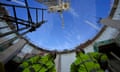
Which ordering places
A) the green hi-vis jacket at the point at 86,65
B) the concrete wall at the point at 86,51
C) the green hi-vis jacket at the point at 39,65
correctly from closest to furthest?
the green hi-vis jacket at the point at 86,65 < the green hi-vis jacket at the point at 39,65 < the concrete wall at the point at 86,51

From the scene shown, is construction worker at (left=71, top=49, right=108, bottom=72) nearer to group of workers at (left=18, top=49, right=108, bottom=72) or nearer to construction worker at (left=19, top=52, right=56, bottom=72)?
group of workers at (left=18, top=49, right=108, bottom=72)

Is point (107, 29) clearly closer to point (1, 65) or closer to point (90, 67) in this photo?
point (90, 67)

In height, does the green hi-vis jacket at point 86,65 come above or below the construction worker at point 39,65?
above

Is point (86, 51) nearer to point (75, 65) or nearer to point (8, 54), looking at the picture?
point (75, 65)

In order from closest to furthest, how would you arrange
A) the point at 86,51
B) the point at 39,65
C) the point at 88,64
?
1. the point at 88,64
2. the point at 39,65
3. the point at 86,51

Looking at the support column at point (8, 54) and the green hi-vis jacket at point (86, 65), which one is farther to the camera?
the green hi-vis jacket at point (86, 65)

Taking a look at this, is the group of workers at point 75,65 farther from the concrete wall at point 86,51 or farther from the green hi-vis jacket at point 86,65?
the concrete wall at point 86,51

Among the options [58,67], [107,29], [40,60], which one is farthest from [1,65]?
[107,29]

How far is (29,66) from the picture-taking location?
238 inches

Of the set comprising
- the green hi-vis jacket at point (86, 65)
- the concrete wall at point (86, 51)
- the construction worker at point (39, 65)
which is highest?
the green hi-vis jacket at point (86, 65)

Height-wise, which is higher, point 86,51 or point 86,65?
point 86,65

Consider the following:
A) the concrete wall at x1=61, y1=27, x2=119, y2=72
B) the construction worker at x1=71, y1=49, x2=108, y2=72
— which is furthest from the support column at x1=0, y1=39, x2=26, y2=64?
the concrete wall at x1=61, y1=27, x2=119, y2=72

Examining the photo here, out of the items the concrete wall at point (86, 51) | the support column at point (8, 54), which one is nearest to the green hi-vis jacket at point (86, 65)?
the support column at point (8, 54)

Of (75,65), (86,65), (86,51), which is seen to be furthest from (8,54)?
(86,51)
